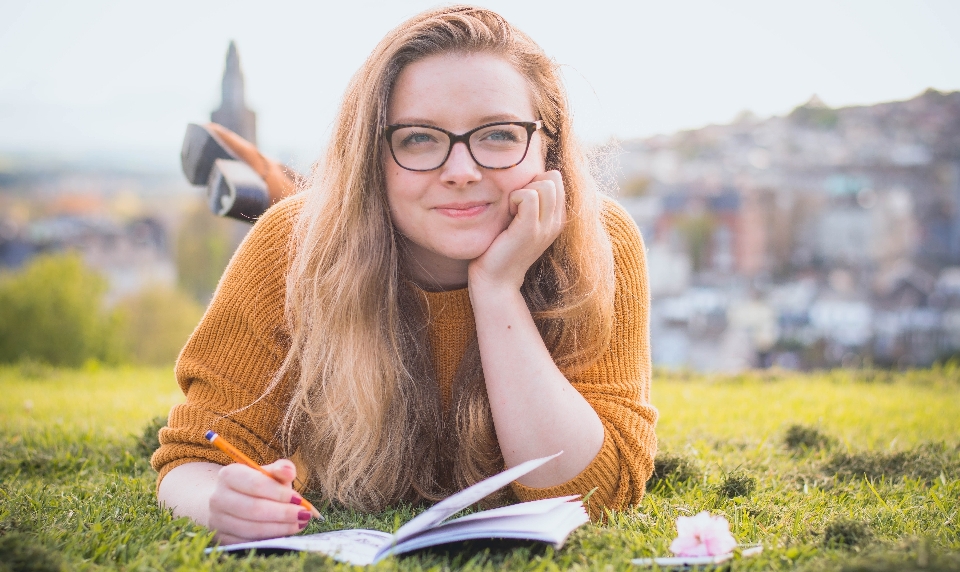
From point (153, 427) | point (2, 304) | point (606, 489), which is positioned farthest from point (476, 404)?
point (2, 304)

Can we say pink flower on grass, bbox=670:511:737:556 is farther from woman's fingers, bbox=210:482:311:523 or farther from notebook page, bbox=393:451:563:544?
woman's fingers, bbox=210:482:311:523

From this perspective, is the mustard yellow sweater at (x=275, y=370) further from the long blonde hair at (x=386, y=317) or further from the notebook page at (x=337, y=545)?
the notebook page at (x=337, y=545)

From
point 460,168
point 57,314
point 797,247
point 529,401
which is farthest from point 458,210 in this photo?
point 797,247

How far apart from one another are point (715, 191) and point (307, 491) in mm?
47876

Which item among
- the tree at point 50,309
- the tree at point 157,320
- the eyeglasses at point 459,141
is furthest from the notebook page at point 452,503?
the tree at point 157,320

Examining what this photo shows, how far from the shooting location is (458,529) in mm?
1390

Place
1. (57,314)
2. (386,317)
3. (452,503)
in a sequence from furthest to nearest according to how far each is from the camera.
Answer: (57,314), (386,317), (452,503)

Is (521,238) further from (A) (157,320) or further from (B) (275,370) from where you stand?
(A) (157,320)

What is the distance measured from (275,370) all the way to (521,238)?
→ 72 centimetres

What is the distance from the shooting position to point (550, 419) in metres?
1.73

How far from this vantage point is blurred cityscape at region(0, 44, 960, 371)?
39.9m

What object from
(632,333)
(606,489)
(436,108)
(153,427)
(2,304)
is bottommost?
(2,304)

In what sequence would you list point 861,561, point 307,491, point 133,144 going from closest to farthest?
1. point 861,561
2. point 307,491
3. point 133,144

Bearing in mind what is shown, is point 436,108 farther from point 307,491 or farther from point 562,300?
point 307,491
